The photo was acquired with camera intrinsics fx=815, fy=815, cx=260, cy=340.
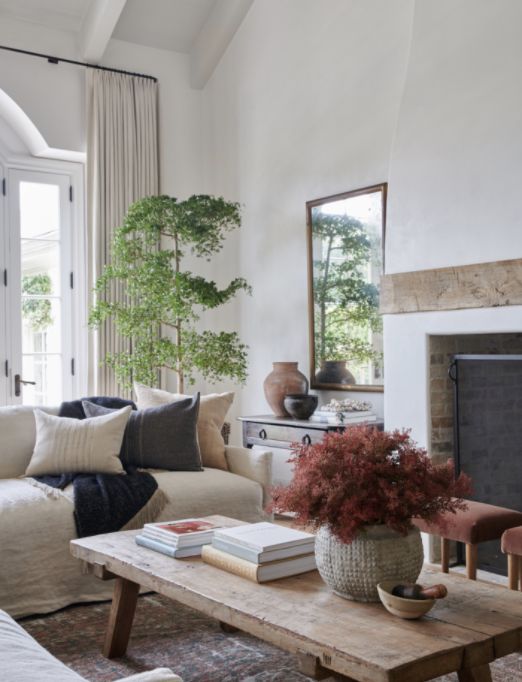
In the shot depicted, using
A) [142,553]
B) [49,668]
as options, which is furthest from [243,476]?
[49,668]

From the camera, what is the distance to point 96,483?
3539 millimetres

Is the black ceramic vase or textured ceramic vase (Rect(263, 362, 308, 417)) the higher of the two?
textured ceramic vase (Rect(263, 362, 308, 417))

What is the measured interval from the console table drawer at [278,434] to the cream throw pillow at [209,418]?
0.57 meters

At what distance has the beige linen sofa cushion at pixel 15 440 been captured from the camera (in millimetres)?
3826

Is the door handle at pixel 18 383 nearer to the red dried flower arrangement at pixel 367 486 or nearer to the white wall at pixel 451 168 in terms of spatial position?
the white wall at pixel 451 168

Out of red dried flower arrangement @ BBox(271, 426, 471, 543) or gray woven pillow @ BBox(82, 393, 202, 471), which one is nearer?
red dried flower arrangement @ BBox(271, 426, 471, 543)

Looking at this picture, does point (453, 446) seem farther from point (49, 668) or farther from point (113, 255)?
point (49, 668)

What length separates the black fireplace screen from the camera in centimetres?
384

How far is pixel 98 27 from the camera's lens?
552 cm

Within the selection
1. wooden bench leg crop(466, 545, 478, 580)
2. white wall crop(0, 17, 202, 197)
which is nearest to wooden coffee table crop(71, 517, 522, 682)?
wooden bench leg crop(466, 545, 478, 580)

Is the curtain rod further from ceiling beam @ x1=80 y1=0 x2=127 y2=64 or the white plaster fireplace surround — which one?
the white plaster fireplace surround

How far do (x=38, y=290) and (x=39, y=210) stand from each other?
0.58 m

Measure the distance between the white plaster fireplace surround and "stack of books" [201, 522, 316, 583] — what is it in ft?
5.44

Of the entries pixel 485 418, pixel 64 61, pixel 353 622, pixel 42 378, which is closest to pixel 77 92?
pixel 64 61
